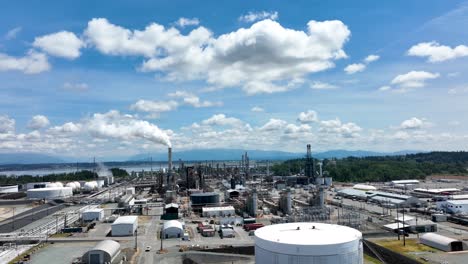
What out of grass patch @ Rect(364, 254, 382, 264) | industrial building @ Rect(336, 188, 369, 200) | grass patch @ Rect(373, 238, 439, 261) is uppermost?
industrial building @ Rect(336, 188, 369, 200)

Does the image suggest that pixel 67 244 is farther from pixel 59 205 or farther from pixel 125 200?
pixel 59 205

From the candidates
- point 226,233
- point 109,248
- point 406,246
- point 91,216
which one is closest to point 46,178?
point 91,216

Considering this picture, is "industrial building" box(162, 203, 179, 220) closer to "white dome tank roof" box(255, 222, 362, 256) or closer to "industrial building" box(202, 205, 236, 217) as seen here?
"industrial building" box(202, 205, 236, 217)

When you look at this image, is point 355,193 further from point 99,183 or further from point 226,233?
point 99,183

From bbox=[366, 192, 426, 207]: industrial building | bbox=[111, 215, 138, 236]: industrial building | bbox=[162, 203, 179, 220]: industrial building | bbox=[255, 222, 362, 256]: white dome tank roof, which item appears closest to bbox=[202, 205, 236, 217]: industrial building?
bbox=[162, 203, 179, 220]: industrial building

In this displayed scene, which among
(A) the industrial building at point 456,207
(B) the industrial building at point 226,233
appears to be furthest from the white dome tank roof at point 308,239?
(A) the industrial building at point 456,207

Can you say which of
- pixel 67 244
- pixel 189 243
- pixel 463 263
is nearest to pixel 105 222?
pixel 67 244

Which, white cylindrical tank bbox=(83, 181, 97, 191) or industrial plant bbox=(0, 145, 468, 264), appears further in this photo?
white cylindrical tank bbox=(83, 181, 97, 191)

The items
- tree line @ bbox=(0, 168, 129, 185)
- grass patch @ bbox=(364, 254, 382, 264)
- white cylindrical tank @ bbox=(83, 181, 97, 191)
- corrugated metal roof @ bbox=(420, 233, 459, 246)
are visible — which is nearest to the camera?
grass patch @ bbox=(364, 254, 382, 264)
